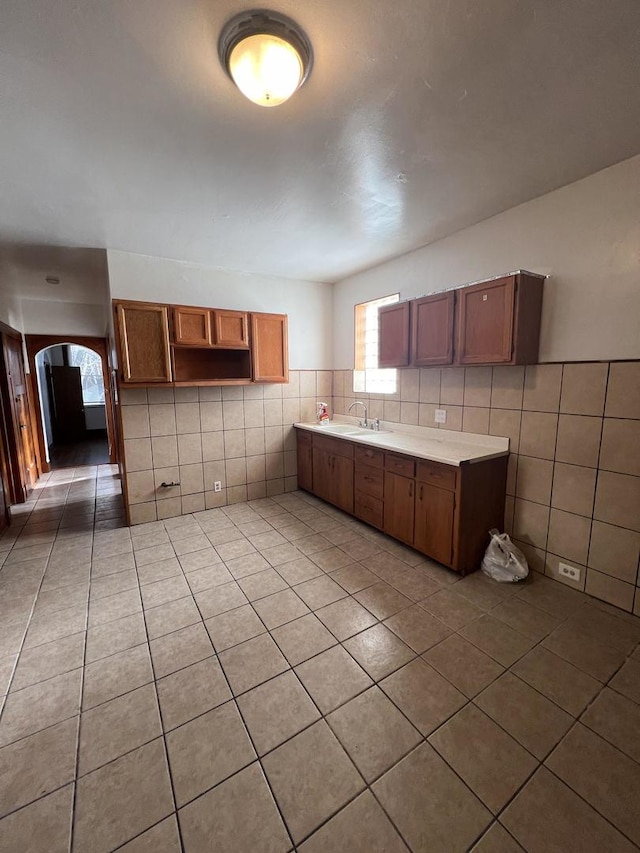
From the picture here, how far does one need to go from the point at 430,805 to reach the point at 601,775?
65 centimetres

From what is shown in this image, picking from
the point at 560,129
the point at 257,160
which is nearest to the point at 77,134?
the point at 257,160

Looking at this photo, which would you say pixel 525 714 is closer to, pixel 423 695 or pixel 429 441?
pixel 423 695

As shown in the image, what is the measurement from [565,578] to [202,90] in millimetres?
3308

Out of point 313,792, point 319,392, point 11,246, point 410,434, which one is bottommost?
point 313,792

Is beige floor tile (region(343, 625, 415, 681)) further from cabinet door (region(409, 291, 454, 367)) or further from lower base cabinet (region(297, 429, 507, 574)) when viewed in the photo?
cabinet door (region(409, 291, 454, 367))

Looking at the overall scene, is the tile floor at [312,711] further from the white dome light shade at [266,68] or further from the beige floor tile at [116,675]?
the white dome light shade at [266,68]

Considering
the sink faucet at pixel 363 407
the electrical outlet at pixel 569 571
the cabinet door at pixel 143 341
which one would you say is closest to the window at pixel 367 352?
the sink faucet at pixel 363 407

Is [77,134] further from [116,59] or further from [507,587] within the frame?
[507,587]

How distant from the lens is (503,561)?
8.05ft

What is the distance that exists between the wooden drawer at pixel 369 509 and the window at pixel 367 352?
119cm

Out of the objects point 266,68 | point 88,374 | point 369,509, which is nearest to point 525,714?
point 369,509

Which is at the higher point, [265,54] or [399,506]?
[265,54]

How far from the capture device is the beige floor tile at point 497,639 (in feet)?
5.95

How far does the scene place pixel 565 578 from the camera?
2.36 meters
